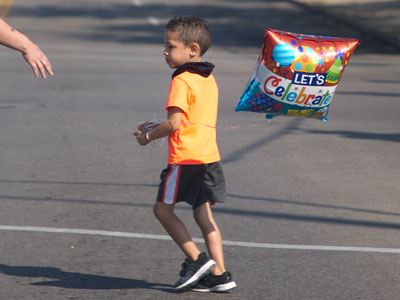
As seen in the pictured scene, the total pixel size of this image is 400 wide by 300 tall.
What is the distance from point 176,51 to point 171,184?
2.52 feet

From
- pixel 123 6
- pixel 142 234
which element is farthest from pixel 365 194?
pixel 123 6

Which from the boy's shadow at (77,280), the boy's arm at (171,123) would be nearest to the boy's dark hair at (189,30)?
the boy's arm at (171,123)

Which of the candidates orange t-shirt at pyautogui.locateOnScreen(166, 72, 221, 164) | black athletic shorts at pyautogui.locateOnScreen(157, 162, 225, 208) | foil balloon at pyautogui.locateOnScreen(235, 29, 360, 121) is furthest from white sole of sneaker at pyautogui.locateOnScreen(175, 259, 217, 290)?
foil balloon at pyautogui.locateOnScreen(235, 29, 360, 121)

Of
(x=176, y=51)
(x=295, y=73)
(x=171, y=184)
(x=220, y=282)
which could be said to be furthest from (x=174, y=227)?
(x=295, y=73)

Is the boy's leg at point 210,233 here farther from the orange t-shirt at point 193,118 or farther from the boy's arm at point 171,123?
the boy's arm at point 171,123

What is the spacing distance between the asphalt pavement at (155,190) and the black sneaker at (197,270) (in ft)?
0.39

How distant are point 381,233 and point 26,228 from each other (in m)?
2.73

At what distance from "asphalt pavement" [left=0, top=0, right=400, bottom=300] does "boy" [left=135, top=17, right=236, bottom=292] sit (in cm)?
21

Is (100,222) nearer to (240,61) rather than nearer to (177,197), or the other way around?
(177,197)

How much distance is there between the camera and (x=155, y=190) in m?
7.79

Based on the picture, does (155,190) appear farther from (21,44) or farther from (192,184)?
(21,44)

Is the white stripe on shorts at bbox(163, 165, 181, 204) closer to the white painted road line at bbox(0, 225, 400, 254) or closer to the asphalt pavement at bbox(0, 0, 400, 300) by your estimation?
the asphalt pavement at bbox(0, 0, 400, 300)

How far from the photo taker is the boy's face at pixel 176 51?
4.76 m

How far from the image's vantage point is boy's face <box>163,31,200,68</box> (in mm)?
4758
